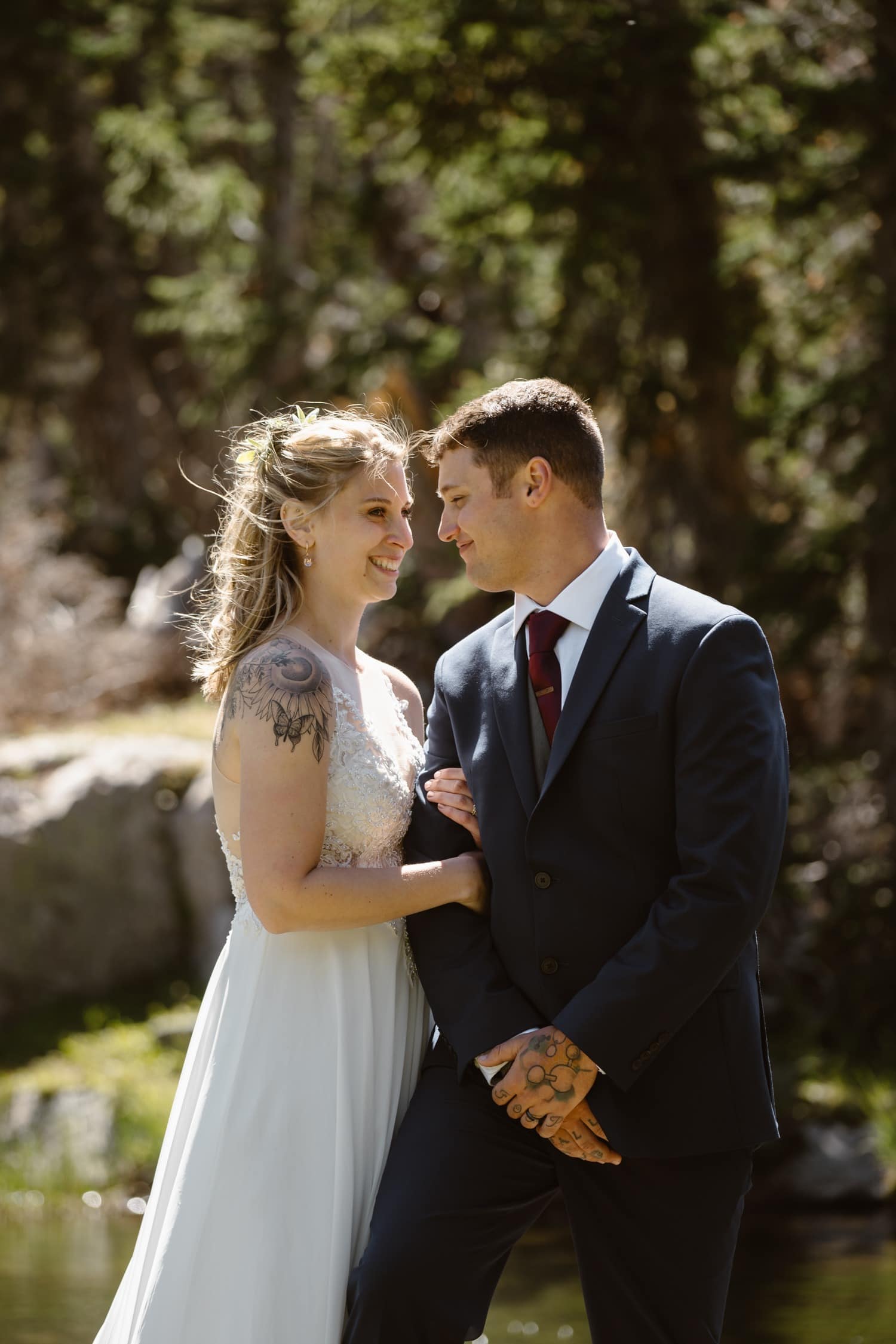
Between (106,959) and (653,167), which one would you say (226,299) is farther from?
(106,959)

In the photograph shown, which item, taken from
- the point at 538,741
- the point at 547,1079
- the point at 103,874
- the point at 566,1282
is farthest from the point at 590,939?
the point at 103,874

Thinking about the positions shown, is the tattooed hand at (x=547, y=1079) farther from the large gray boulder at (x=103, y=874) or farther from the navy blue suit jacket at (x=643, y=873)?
the large gray boulder at (x=103, y=874)

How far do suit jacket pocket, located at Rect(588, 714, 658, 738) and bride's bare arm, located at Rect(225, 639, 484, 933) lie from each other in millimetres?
424

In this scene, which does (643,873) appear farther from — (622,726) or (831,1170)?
(831,1170)

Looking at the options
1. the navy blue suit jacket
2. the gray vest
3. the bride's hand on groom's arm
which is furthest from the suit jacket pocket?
the bride's hand on groom's arm

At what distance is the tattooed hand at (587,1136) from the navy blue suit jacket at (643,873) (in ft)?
0.10

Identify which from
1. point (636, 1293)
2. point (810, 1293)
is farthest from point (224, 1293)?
point (810, 1293)

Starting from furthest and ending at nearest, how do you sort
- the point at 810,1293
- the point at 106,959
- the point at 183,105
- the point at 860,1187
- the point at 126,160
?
1. the point at 183,105
2. the point at 126,160
3. the point at 106,959
4. the point at 860,1187
5. the point at 810,1293

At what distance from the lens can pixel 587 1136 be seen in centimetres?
271

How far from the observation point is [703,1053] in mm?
2744

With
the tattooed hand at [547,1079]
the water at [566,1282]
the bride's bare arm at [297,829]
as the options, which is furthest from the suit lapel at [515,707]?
the water at [566,1282]

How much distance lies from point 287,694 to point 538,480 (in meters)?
0.63

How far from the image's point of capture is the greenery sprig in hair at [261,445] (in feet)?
10.6

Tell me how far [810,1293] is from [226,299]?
786 centimetres
